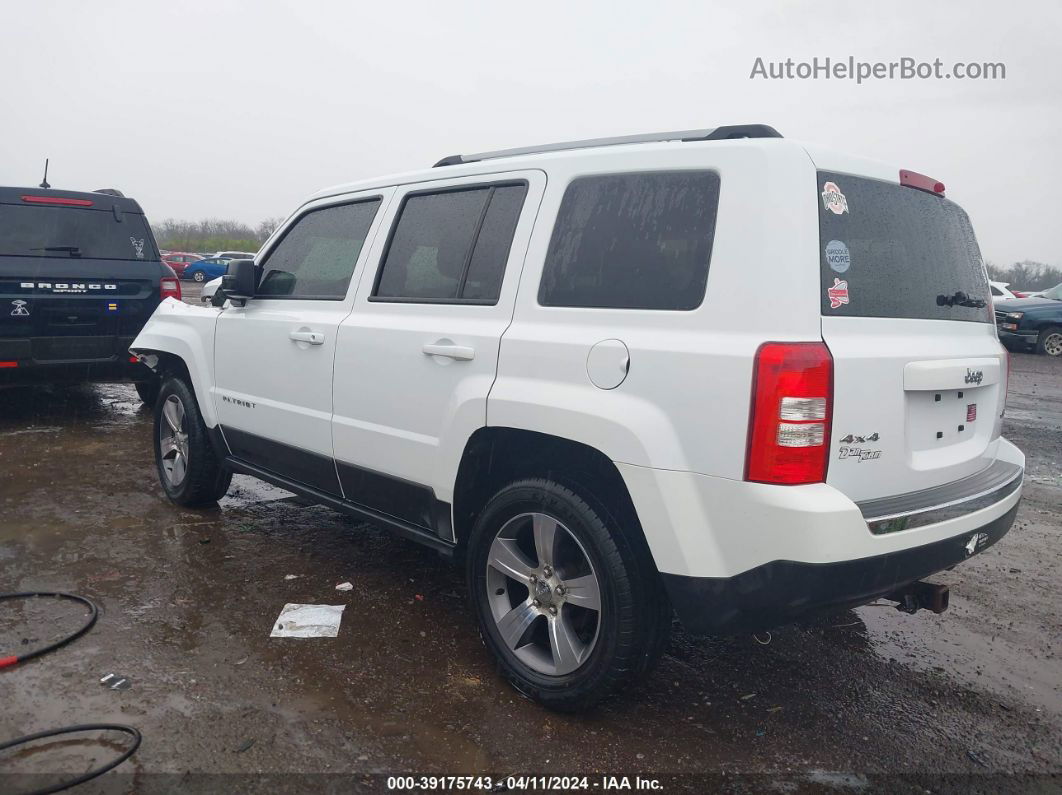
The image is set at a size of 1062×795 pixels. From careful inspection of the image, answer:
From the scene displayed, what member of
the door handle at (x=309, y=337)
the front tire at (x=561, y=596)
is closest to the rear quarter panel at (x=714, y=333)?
the front tire at (x=561, y=596)

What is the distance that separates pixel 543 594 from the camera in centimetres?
297

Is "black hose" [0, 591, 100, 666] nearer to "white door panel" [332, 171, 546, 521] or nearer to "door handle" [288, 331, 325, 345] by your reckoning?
"white door panel" [332, 171, 546, 521]

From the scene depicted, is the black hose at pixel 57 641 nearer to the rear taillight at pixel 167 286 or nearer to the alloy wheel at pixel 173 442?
the alloy wheel at pixel 173 442

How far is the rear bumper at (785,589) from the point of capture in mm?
2359

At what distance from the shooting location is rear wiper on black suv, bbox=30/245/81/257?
705 centimetres

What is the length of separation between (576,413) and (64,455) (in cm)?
538

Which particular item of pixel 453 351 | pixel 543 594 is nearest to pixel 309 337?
pixel 453 351

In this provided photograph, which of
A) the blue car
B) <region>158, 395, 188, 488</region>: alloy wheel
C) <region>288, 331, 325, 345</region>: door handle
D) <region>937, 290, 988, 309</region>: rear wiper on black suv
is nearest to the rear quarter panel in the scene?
<region>937, 290, 988, 309</region>: rear wiper on black suv

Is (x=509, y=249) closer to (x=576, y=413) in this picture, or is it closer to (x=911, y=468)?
(x=576, y=413)

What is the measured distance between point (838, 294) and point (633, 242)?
0.70 m

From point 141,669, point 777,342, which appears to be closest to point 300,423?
point 141,669

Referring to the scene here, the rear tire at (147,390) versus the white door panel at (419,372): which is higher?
the white door panel at (419,372)

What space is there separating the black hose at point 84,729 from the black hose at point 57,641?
0.60 meters

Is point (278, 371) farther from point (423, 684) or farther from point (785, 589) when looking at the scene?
point (785, 589)
